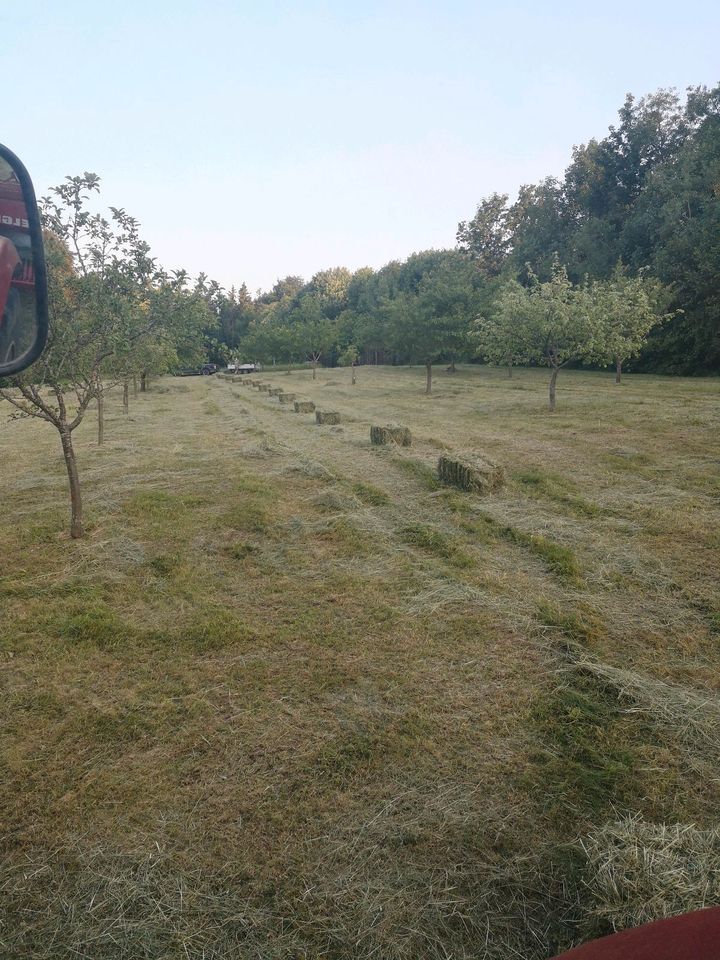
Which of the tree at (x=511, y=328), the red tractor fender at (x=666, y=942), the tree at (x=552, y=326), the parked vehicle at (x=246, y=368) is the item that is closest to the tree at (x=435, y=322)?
the tree at (x=511, y=328)

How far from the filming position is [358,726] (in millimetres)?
4047

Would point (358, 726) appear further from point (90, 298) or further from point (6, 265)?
point (90, 298)

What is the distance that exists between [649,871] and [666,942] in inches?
87.2

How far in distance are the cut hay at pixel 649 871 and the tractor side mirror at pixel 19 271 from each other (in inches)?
149

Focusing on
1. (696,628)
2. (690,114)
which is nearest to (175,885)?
(696,628)

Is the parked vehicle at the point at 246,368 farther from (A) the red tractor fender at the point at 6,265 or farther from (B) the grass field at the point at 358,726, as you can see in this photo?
(A) the red tractor fender at the point at 6,265

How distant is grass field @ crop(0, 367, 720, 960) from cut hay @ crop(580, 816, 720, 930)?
0.05ft

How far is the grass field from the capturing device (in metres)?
2.69

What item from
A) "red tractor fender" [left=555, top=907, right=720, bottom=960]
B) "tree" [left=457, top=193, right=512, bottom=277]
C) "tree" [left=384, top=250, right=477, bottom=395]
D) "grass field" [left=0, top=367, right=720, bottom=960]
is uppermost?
"tree" [left=457, top=193, right=512, bottom=277]

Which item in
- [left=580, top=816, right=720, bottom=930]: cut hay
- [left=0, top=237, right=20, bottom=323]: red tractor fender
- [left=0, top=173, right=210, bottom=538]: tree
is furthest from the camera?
[left=0, top=173, right=210, bottom=538]: tree

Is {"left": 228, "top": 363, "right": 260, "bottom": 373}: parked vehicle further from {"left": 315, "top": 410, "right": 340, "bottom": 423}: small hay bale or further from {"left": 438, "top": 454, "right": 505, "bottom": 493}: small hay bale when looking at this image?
{"left": 438, "top": 454, "right": 505, "bottom": 493}: small hay bale

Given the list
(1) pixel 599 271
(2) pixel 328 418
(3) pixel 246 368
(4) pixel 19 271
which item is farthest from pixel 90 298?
(3) pixel 246 368

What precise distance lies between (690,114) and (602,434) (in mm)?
51844

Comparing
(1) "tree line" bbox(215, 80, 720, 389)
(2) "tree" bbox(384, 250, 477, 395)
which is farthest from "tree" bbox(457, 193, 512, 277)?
(2) "tree" bbox(384, 250, 477, 395)
